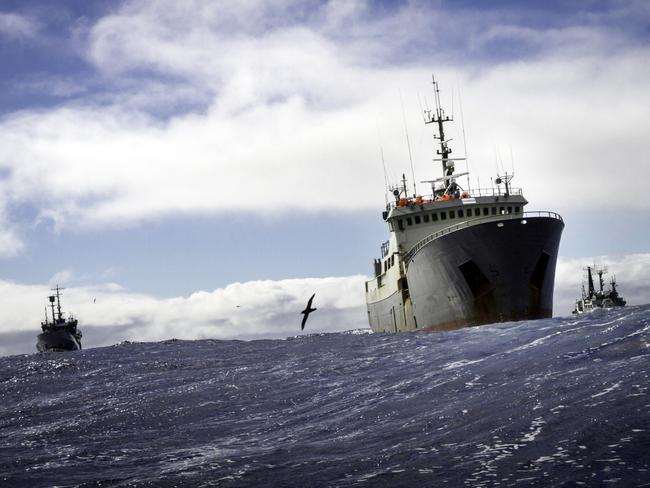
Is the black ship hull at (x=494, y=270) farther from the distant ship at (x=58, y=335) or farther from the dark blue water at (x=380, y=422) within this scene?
the distant ship at (x=58, y=335)

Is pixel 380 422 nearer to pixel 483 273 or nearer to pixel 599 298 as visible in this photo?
pixel 483 273

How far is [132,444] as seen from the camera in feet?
41.4

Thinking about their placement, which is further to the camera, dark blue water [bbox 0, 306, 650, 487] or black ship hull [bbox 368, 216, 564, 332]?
black ship hull [bbox 368, 216, 564, 332]

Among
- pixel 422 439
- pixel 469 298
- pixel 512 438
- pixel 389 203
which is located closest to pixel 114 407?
pixel 422 439

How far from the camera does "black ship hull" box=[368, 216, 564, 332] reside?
29.5 meters

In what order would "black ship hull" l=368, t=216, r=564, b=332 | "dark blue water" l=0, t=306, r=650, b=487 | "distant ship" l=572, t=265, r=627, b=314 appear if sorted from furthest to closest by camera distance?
"distant ship" l=572, t=265, r=627, b=314
"black ship hull" l=368, t=216, r=564, b=332
"dark blue water" l=0, t=306, r=650, b=487

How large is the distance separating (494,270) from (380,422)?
19.3 metres

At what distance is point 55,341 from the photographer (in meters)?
90.7

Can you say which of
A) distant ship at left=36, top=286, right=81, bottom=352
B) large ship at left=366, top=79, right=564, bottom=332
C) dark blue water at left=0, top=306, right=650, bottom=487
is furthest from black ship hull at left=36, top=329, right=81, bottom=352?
dark blue water at left=0, top=306, right=650, bottom=487

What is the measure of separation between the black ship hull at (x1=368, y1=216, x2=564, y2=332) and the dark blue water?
8.69 m

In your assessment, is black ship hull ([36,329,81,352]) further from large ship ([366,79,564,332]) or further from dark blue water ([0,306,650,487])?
dark blue water ([0,306,650,487])

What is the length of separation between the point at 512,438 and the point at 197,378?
1454cm

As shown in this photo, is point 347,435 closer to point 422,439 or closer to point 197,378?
point 422,439

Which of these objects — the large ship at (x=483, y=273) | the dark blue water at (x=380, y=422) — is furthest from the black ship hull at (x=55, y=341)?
the dark blue water at (x=380, y=422)
